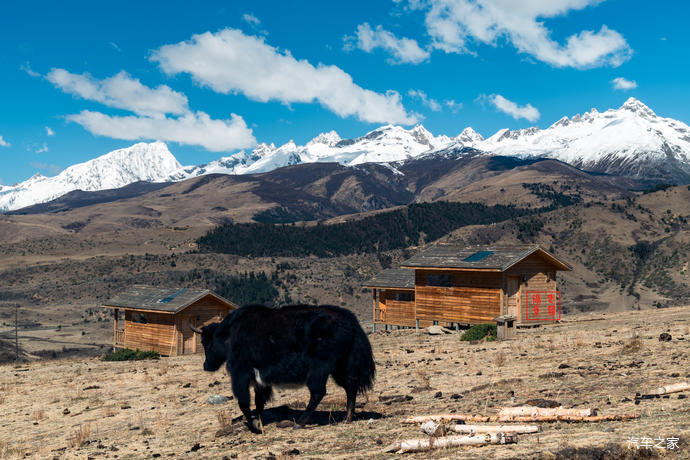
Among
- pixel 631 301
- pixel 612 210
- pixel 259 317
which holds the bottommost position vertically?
pixel 631 301

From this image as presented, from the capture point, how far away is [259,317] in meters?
11.0

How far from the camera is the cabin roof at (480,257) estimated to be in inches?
1404

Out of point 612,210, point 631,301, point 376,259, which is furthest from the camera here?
point 612,210

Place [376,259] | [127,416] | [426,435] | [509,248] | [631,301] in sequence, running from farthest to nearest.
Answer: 1. [376,259]
2. [631,301]
3. [509,248]
4. [127,416]
5. [426,435]

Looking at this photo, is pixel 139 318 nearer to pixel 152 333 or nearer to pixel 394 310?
pixel 152 333

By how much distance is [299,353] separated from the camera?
1037 centimetres

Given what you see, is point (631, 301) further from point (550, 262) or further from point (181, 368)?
point (181, 368)

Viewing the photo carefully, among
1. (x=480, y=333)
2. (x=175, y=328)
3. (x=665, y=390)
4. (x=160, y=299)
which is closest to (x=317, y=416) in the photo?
(x=665, y=390)

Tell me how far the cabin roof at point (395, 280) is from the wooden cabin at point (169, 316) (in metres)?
13.2

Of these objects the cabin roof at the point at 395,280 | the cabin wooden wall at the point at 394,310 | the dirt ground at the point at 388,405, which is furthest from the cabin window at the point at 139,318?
the cabin wooden wall at the point at 394,310

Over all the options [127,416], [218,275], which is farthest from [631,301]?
[127,416]

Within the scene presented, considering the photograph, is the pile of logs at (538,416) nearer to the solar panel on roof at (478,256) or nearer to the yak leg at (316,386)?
the yak leg at (316,386)

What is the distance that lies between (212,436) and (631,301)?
8161cm

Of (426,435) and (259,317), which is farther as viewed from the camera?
(259,317)
